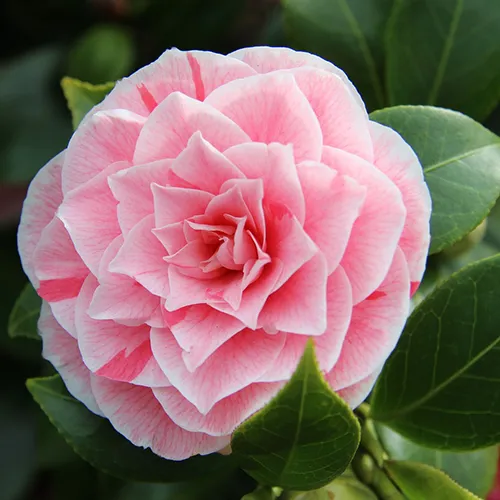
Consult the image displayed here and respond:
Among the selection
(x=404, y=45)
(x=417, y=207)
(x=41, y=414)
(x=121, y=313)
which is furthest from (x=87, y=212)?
(x=41, y=414)

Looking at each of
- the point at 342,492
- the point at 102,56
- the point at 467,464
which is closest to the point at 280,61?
the point at 342,492

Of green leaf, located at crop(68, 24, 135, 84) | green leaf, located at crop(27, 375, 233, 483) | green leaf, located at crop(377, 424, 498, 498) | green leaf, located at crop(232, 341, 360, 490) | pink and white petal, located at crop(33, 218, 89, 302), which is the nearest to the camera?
green leaf, located at crop(232, 341, 360, 490)

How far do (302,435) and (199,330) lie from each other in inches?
4.5

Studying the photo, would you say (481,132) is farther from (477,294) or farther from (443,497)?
(443,497)

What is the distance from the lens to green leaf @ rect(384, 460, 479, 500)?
28.5 inches

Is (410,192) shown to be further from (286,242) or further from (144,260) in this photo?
(144,260)

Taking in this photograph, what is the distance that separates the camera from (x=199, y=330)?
58 centimetres

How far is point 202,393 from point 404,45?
57cm

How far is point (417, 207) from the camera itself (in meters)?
0.60

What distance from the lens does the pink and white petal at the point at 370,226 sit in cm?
56

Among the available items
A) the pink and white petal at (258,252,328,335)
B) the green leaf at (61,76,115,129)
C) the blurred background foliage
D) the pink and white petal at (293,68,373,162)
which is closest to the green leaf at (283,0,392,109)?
the blurred background foliage

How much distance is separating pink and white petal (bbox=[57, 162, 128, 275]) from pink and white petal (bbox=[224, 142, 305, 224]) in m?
0.10

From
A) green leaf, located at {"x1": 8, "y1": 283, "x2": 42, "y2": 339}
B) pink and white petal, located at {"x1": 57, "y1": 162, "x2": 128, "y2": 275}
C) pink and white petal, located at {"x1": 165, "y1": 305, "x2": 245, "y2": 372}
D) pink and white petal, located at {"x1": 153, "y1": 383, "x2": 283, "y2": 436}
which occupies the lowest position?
green leaf, located at {"x1": 8, "y1": 283, "x2": 42, "y2": 339}

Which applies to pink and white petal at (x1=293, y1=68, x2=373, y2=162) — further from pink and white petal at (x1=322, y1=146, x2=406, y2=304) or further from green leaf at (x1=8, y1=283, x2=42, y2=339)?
green leaf at (x1=8, y1=283, x2=42, y2=339)
